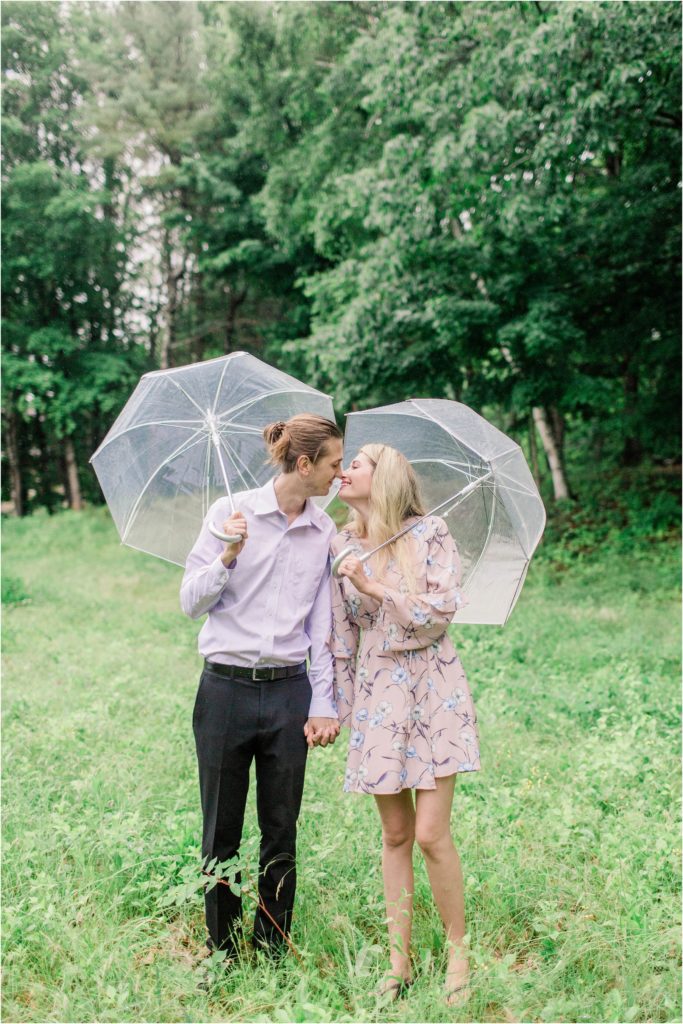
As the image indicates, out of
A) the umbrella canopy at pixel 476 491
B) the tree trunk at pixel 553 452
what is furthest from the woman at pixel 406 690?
the tree trunk at pixel 553 452

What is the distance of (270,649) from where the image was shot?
2.73 metres

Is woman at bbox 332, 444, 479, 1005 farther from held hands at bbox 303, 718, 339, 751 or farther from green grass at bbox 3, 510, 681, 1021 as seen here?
green grass at bbox 3, 510, 681, 1021

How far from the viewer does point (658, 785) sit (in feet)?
13.8

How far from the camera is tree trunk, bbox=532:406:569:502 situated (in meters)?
14.5

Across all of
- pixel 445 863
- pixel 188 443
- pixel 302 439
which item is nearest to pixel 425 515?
pixel 302 439

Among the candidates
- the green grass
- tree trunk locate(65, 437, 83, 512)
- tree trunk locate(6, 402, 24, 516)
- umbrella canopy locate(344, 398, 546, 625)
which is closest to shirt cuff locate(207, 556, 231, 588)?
umbrella canopy locate(344, 398, 546, 625)

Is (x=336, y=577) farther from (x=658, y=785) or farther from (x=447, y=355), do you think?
(x=447, y=355)

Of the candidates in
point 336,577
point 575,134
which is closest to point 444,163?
point 575,134

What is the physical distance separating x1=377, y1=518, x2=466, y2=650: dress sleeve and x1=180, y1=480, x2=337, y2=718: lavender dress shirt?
30cm

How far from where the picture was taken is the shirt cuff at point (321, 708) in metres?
2.80

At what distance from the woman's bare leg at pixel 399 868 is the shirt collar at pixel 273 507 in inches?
42.0

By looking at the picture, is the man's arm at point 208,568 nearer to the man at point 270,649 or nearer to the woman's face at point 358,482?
the man at point 270,649

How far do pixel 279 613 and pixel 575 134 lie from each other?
703 cm

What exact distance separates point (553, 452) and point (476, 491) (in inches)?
486
